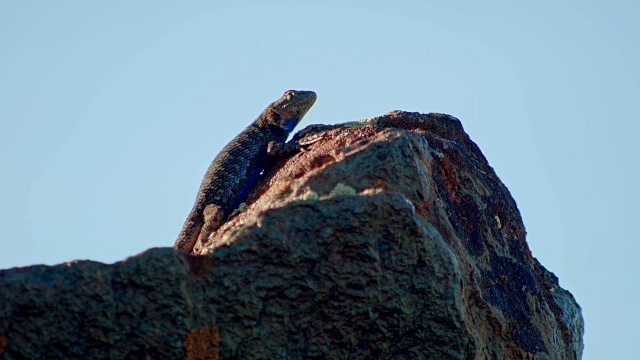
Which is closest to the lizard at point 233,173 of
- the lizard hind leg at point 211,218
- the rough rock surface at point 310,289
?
the lizard hind leg at point 211,218

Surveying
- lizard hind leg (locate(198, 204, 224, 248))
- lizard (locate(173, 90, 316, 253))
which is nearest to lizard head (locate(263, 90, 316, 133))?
lizard (locate(173, 90, 316, 253))

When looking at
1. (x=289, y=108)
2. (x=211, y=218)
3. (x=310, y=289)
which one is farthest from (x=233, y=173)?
(x=310, y=289)

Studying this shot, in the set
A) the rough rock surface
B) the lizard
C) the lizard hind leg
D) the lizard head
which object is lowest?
the rough rock surface

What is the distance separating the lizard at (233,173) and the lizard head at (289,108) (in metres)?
0.02

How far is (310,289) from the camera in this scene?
15.8 feet

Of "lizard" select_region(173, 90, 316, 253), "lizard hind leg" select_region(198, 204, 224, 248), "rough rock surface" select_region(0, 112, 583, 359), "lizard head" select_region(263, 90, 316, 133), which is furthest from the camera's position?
"lizard head" select_region(263, 90, 316, 133)

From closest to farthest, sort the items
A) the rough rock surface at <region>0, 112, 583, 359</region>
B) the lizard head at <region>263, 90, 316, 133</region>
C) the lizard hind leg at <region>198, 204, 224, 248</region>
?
the rough rock surface at <region>0, 112, 583, 359</region>
the lizard hind leg at <region>198, 204, 224, 248</region>
the lizard head at <region>263, 90, 316, 133</region>

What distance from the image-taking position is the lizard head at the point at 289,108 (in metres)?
8.88

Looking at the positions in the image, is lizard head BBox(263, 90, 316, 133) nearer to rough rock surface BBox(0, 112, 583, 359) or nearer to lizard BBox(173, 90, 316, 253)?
lizard BBox(173, 90, 316, 253)

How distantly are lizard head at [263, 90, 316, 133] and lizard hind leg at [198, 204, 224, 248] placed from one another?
118cm

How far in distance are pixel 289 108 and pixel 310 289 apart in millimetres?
4460

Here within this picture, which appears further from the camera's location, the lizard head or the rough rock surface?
the lizard head

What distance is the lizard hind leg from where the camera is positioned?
24.5ft

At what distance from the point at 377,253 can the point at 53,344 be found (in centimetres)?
152
